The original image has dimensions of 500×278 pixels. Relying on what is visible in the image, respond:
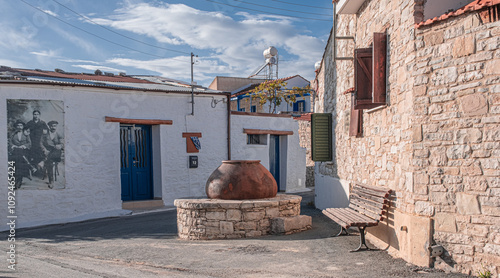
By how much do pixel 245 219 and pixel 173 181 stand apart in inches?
202

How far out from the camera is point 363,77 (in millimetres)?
6504

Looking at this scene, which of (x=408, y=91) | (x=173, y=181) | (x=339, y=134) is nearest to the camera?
(x=408, y=91)

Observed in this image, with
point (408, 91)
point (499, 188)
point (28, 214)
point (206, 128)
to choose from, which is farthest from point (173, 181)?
point (499, 188)

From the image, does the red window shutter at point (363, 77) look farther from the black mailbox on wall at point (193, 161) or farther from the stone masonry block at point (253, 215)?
the black mailbox on wall at point (193, 161)

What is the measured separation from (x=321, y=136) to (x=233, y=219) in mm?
3695

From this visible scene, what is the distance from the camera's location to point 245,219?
7035 mm

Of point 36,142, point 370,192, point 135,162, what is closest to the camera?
point 370,192

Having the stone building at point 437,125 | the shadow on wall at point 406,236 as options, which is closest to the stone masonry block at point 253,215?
the stone building at point 437,125

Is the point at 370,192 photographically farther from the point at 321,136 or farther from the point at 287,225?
the point at 321,136

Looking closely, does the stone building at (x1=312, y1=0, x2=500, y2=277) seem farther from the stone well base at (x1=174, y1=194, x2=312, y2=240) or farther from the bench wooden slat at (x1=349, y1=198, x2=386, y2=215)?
the stone well base at (x1=174, y1=194, x2=312, y2=240)

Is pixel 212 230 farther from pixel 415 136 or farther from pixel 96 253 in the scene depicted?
pixel 415 136

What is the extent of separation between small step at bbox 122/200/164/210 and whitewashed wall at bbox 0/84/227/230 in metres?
0.22

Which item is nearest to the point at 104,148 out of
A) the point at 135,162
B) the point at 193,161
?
the point at 135,162

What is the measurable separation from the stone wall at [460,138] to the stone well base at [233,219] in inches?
103
